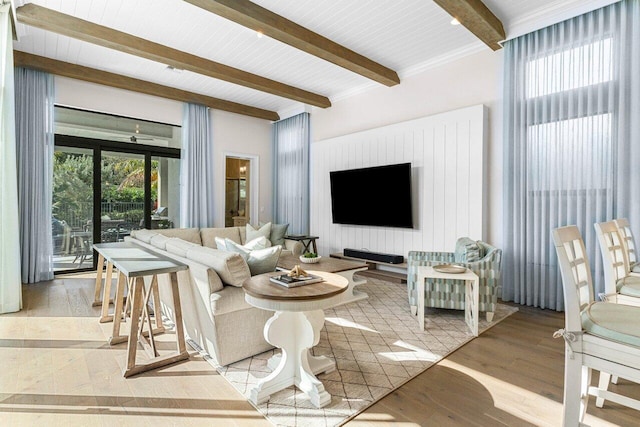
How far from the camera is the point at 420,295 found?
3174mm

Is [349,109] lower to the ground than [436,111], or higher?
higher

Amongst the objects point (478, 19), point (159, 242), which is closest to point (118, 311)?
point (159, 242)

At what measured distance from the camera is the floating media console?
16.3 ft

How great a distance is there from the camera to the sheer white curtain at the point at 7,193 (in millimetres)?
3496

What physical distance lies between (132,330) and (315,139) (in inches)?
200

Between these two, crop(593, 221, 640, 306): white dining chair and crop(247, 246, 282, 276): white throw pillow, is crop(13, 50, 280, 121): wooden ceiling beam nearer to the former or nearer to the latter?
crop(247, 246, 282, 276): white throw pillow

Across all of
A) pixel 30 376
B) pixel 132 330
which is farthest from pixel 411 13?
pixel 30 376

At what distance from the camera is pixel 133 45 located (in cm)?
405

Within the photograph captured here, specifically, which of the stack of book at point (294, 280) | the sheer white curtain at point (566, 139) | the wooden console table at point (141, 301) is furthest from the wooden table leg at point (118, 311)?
the sheer white curtain at point (566, 139)

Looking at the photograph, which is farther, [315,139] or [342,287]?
[315,139]

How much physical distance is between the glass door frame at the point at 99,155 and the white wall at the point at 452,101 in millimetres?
3667

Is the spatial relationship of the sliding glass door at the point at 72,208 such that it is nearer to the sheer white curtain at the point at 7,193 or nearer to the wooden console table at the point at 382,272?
the sheer white curtain at the point at 7,193

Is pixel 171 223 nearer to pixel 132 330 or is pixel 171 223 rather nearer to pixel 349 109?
pixel 349 109

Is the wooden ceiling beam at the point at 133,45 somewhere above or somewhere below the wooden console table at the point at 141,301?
above
